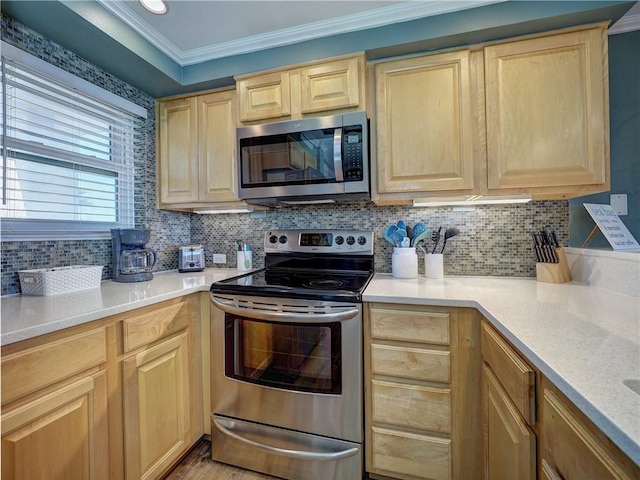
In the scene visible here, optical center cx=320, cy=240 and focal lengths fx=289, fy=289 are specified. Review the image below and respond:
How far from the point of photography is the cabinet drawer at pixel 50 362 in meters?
0.81

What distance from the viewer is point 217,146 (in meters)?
1.89

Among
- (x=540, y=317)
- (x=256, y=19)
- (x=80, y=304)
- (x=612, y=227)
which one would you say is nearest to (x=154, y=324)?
(x=80, y=304)

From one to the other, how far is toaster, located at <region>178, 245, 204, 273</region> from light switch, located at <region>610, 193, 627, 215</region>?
2.45 metres

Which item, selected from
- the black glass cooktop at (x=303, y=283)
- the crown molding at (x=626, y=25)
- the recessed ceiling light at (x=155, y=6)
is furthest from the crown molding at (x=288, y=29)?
the black glass cooktop at (x=303, y=283)

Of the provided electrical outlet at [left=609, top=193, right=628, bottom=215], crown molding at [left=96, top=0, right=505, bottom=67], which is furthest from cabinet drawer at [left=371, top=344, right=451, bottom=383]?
crown molding at [left=96, top=0, right=505, bottom=67]

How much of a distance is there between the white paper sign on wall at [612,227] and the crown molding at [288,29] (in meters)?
1.10

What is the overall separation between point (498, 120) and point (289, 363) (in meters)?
1.56

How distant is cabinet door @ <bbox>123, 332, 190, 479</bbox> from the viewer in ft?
3.84

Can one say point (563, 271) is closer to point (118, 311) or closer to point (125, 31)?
point (118, 311)

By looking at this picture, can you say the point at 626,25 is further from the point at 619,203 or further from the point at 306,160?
the point at 306,160

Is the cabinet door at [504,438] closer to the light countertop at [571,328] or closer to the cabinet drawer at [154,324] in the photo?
the light countertop at [571,328]

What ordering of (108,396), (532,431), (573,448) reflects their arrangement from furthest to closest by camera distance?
(108,396) < (532,431) < (573,448)

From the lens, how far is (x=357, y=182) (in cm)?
154

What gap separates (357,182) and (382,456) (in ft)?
4.28
